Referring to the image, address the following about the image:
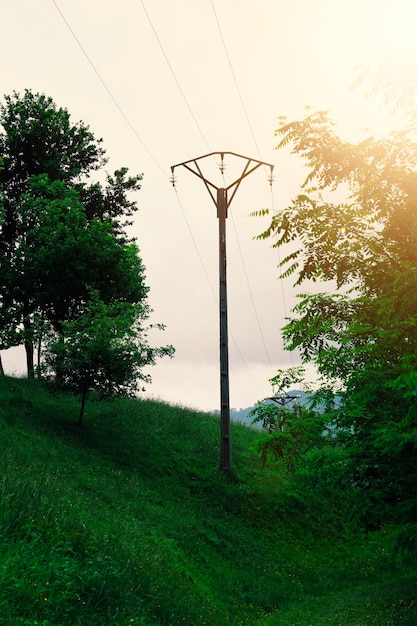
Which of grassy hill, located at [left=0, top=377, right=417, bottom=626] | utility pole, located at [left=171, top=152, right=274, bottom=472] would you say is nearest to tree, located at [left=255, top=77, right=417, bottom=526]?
grassy hill, located at [left=0, top=377, right=417, bottom=626]

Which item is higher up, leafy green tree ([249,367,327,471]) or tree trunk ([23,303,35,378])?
tree trunk ([23,303,35,378])

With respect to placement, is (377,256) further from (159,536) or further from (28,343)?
(28,343)

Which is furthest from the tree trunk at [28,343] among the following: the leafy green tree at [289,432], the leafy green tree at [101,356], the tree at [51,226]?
the leafy green tree at [289,432]

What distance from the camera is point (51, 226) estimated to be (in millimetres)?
29891

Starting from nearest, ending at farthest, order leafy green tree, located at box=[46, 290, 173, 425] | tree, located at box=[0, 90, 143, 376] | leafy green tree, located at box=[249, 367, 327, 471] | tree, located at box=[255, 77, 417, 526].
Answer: tree, located at box=[255, 77, 417, 526] < leafy green tree, located at box=[249, 367, 327, 471] < leafy green tree, located at box=[46, 290, 173, 425] < tree, located at box=[0, 90, 143, 376]

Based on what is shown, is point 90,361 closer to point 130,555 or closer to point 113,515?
point 113,515

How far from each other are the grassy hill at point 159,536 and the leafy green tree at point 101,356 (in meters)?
2.35

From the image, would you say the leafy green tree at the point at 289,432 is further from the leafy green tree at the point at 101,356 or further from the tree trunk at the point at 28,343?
the tree trunk at the point at 28,343

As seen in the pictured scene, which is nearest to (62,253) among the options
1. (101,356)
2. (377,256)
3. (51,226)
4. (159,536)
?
(51,226)

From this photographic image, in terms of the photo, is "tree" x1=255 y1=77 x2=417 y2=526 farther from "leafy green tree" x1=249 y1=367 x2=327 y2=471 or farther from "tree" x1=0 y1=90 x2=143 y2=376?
"tree" x1=0 y1=90 x2=143 y2=376

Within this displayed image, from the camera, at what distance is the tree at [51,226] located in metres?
29.4

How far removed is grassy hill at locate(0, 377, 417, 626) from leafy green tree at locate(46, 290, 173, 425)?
235 centimetres

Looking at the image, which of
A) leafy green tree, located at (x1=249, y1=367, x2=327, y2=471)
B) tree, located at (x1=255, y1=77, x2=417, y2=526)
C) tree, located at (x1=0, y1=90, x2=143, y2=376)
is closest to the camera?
tree, located at (x1=255, y1=77, x2=417, y2=526)

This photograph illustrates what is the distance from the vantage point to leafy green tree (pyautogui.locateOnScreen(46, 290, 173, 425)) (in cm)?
2269
